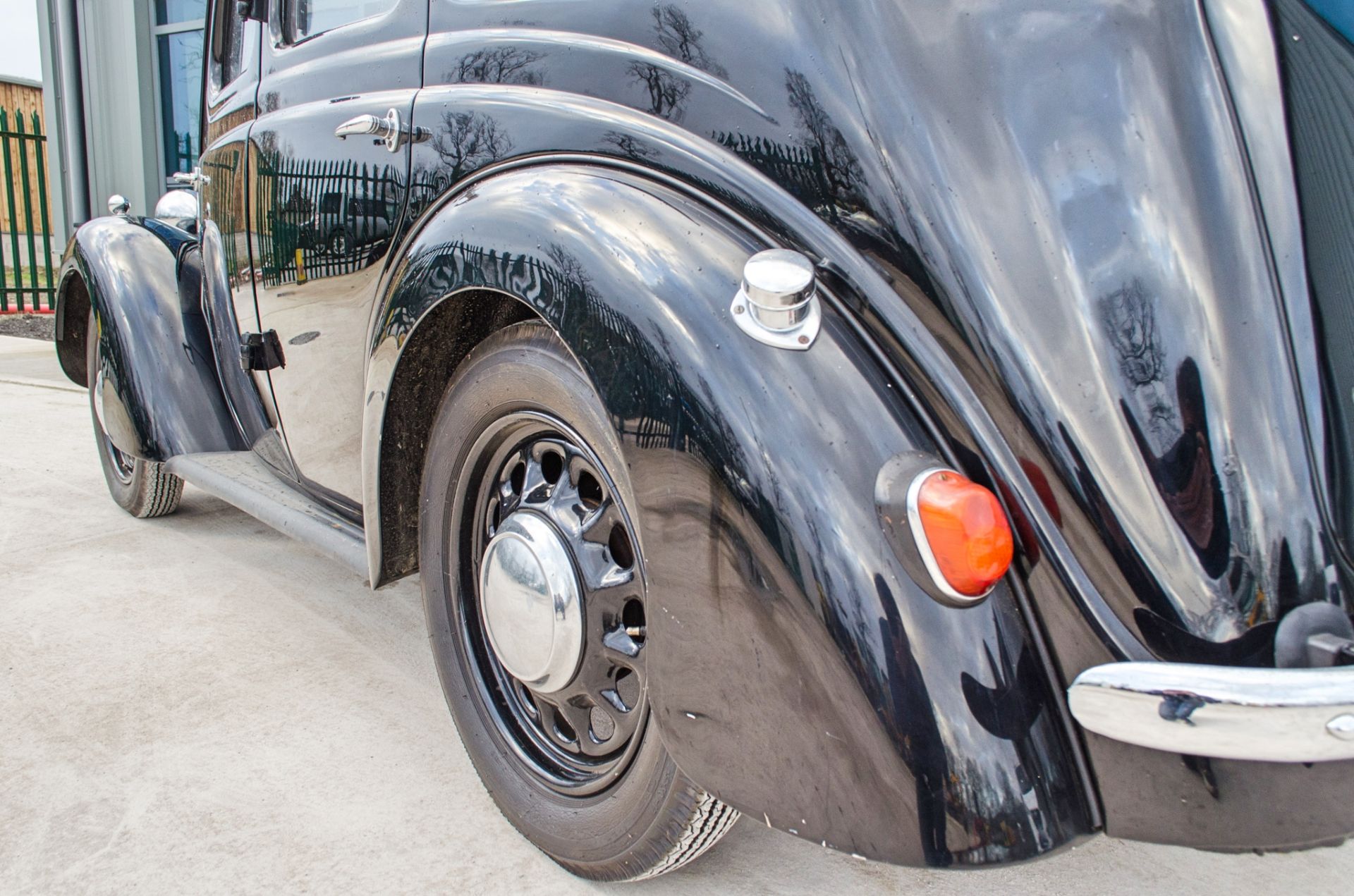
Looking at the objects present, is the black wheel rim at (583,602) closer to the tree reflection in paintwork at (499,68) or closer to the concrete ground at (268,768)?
the concrete ground at (268,768)

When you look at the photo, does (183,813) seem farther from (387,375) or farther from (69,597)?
(69,597)

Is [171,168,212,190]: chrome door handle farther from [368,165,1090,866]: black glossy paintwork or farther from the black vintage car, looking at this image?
[368,165,1090,866]: black glossy paintwork

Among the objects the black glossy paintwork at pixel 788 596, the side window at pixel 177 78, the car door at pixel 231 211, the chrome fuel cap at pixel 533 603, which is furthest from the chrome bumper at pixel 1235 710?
the side window at pixel 177 78

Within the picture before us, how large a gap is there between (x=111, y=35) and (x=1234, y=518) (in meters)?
11.3

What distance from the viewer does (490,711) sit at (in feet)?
5.95

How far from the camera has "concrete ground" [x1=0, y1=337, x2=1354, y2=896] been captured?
171cm

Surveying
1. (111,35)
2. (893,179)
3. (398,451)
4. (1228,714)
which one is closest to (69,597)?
(398,451)

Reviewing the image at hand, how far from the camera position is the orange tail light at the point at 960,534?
3.47ft

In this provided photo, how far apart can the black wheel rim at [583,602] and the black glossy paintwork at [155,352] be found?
1596mm

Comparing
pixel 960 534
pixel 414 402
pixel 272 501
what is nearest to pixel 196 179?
pixel 272 501

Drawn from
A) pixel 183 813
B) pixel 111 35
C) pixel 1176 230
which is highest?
pixel 111 35

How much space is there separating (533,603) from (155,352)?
2.07 m

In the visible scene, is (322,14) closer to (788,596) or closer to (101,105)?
(788,596)

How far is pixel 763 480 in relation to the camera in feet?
3.84
